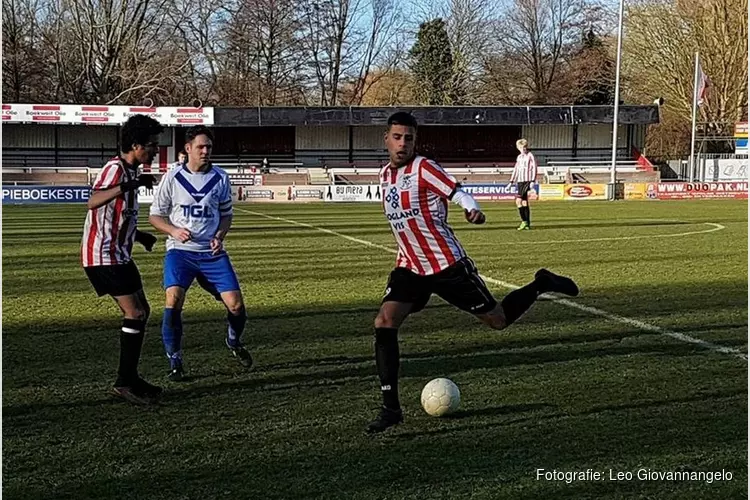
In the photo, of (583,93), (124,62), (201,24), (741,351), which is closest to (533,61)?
(583,93)

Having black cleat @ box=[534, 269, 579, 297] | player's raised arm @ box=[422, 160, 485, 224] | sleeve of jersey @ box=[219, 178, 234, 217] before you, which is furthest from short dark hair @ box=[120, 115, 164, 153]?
black cleat @ box=[534, 269, 579, 297]

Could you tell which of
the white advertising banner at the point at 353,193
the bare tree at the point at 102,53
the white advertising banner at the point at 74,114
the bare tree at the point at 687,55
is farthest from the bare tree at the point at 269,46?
the white advertising banner at the point at 353,193

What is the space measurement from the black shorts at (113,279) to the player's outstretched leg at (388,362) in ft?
5.71

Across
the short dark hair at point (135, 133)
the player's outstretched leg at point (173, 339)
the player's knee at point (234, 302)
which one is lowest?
the player's outstretched leg at point (173, 339)

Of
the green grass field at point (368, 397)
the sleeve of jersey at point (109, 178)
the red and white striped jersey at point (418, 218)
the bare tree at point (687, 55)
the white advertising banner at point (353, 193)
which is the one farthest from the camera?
the bare tree at point (687, 55)

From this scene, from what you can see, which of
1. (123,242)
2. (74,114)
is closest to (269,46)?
(74,114)

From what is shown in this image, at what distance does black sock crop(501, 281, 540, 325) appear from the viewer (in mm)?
6363

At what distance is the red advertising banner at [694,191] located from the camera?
36125mm

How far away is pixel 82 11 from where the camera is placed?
172ft

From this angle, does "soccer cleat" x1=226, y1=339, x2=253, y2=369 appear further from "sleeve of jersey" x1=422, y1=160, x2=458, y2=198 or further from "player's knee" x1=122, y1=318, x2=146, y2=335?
"sleeve of jersey" x1=422, y1=160, x2=458, y2=198

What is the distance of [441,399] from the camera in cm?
545

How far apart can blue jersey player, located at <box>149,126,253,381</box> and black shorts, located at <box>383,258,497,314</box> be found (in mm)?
1526

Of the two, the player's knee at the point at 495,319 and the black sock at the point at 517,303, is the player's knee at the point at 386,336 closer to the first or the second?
the player's knee at the point at 495,319

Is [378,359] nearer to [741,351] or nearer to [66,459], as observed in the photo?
[66,459]
